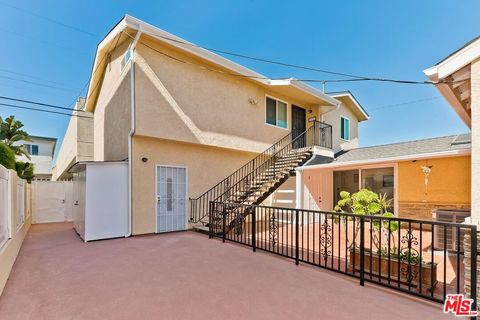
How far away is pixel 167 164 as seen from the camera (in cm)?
841

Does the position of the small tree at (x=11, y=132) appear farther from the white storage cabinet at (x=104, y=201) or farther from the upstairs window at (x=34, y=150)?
the white storage cabinet at (x=104, y=201)

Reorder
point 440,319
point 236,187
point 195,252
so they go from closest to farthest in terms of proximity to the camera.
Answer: point 440,319, point 195,252, point 236,187

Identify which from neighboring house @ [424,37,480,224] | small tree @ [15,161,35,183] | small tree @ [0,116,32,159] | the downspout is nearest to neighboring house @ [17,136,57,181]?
small tree @ [0,116,32,159]

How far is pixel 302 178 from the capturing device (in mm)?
10117

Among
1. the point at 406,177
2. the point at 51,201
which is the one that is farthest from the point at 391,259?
the point at 51,201

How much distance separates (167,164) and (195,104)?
2447mm

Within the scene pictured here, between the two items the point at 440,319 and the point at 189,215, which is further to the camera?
the point at 189,215

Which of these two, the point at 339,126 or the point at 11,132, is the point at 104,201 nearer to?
the point at 339,126

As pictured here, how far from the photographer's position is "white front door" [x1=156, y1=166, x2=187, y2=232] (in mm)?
8195

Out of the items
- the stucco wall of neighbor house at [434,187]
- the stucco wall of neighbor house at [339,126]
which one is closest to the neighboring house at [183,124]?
the stucco wall of neighbor house at [339,126]

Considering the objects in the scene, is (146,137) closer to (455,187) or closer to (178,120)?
(178,120)

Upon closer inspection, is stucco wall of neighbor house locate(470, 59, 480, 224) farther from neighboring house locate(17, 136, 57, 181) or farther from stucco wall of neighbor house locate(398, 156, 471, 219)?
neighboring house locate(17, 136, 57, 181)

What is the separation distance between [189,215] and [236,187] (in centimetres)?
228

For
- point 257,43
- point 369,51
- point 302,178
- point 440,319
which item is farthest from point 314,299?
point 369,51
